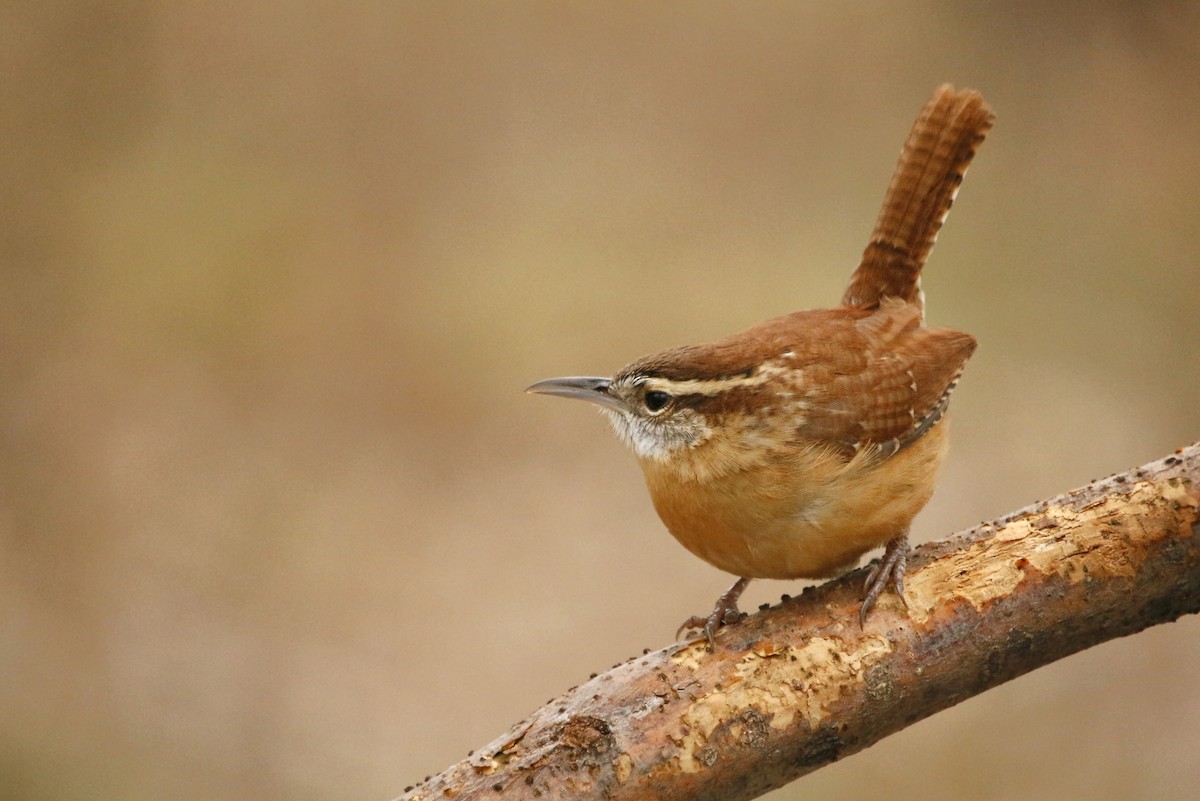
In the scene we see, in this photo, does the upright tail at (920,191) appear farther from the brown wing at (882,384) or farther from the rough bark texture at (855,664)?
the rough bark texture at (855,664)

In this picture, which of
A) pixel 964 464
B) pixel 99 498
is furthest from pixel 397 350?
pixel 964 464

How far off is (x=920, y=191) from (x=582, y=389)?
3.91ft

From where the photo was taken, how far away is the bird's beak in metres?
3.20

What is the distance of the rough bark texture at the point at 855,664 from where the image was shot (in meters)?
2.53

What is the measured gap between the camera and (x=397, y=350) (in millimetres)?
6836

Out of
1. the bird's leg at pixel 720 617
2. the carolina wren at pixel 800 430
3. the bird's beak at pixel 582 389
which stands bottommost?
the bird's leg at pixel 720 617

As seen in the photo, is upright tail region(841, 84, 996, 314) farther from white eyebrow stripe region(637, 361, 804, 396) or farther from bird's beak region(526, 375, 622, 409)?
bird's beak region(526, 375, 622, 409)

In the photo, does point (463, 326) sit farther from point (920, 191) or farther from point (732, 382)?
point (732, 382)

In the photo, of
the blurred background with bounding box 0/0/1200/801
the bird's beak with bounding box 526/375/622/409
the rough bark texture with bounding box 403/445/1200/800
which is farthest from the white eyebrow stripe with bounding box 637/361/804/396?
the blurred background with bounding box 0/0/1200/801

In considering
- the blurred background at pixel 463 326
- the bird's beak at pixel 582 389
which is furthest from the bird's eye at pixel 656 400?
the blurred background at pixel 463 326

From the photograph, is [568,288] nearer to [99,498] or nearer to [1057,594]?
[99,498]

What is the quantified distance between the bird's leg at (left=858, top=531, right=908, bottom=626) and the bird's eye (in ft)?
2.26

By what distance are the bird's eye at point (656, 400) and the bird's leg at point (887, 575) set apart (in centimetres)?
69

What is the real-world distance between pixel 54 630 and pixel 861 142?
5.82 m
